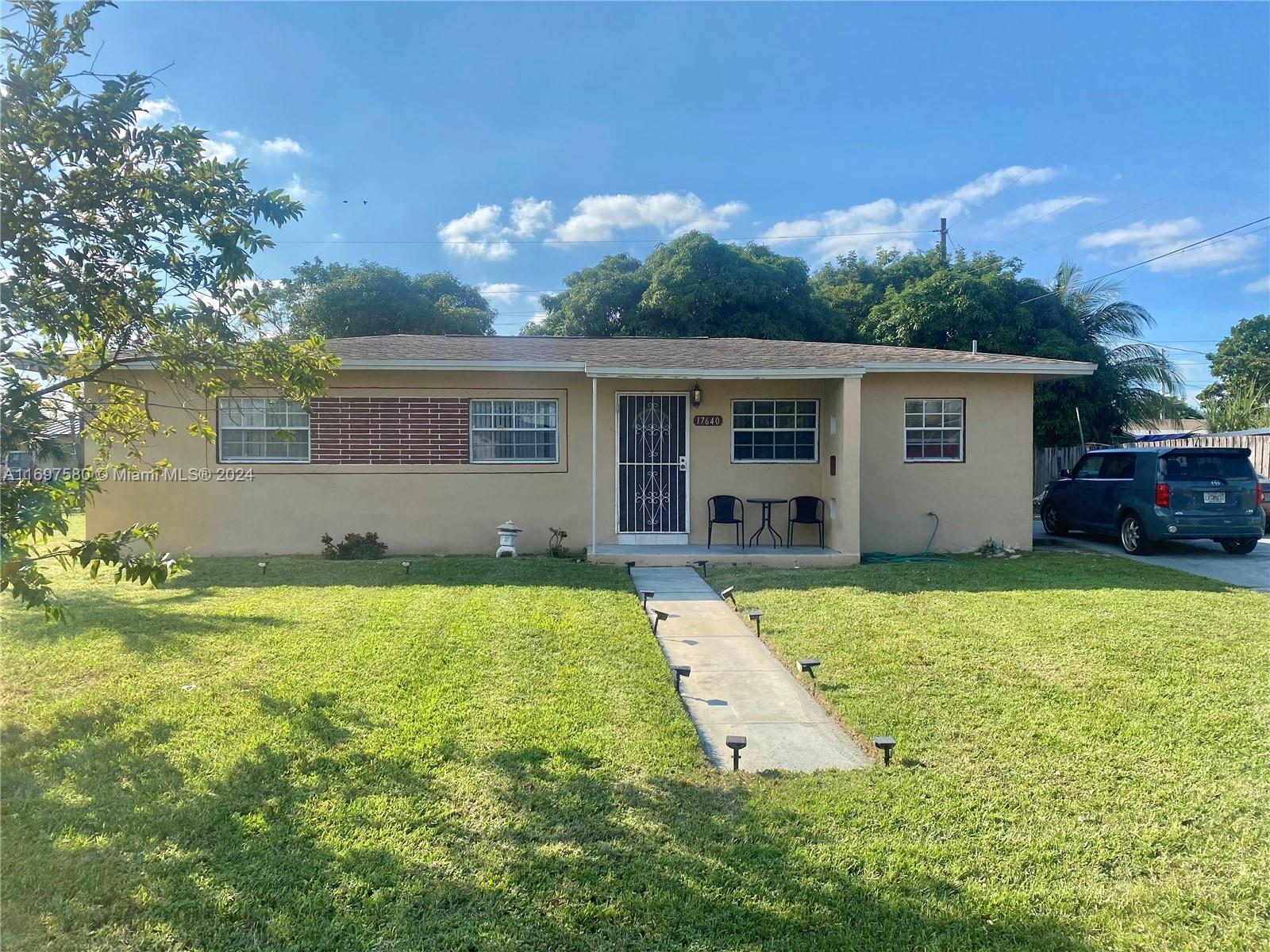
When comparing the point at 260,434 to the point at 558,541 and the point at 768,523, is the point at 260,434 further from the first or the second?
the point at 768,523

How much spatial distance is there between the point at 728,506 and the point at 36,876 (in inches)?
351

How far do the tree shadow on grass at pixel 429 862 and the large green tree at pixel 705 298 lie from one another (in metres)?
20.7

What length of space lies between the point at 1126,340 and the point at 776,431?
53.1 ft

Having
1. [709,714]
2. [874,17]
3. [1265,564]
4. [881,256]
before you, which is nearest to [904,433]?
[1265,564]

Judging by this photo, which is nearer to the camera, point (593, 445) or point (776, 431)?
point (593, 445)

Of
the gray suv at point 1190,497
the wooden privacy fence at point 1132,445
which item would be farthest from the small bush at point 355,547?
the wooden privacy fence at point 1132,445

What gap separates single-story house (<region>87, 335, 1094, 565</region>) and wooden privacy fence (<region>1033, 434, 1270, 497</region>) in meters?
6.55

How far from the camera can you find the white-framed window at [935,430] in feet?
36.3

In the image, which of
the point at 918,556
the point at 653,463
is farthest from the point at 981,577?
the point at 653,463

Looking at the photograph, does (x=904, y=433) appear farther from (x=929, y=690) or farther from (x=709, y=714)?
(x=709, y=714)

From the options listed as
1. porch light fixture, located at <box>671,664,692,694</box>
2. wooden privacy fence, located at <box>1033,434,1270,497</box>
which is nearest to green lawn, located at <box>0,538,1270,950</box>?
porch light fixture, located at <box>671,664,692,694</box>

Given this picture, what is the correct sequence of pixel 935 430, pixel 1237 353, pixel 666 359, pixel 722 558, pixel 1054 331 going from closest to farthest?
pixel 722 558
pixel 666 359
pixel 935 430
pixel 1054 331
pixel 1237 353

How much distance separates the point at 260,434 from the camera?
34.8ft

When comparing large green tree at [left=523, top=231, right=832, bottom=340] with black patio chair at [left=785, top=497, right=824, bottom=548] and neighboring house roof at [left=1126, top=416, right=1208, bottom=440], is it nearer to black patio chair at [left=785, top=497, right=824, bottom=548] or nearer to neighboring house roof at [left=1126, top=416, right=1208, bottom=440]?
neighboring house roof at [left=1126, top=416, right=1208, bottom=440]
